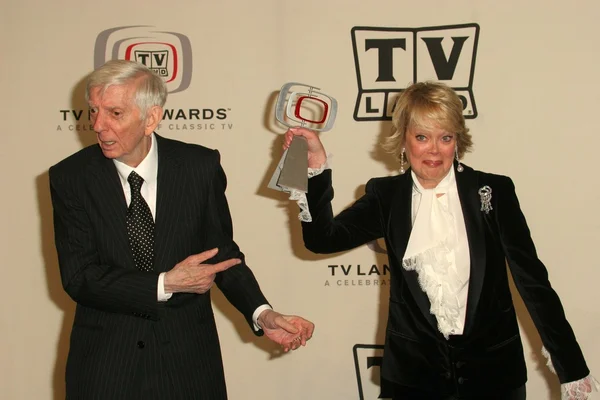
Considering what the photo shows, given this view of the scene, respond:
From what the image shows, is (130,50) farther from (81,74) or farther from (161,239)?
(161,239)

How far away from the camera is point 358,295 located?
3.67 meters

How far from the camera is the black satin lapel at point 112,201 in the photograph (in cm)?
214

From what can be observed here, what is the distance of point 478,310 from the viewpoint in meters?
2.30

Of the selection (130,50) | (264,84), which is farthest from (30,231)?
(264,84)

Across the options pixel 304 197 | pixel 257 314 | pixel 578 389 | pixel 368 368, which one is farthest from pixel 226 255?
pixel 368 368

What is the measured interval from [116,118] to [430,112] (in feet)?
3.19

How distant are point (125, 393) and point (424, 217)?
1.07 meters

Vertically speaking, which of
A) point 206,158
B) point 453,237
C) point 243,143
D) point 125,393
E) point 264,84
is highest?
point 264,84

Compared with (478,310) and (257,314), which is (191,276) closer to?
(257,314)

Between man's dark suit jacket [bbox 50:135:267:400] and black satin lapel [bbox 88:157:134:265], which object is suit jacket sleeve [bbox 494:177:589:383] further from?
black satin lapel [bbox 88:157:134:265]

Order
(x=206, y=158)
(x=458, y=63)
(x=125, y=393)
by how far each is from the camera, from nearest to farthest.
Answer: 1. (x=125, y=393)
2. (x=206, y=158)
3. (x=458, y=63)

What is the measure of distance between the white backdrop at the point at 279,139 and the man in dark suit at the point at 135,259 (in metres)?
1.39

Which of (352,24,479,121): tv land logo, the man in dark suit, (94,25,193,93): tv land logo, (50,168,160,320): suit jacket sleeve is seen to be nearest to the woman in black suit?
the man in dark suit

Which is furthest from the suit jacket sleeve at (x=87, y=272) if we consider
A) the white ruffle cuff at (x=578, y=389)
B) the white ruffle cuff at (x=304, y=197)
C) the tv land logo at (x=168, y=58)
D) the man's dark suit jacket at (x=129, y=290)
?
the tv land logo at (x=168, y=58)
